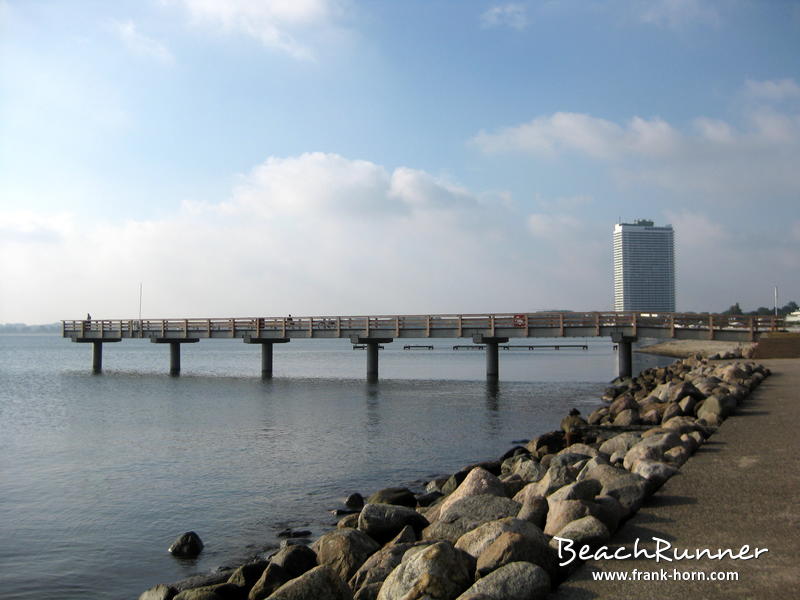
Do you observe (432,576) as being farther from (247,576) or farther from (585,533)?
(247,576)

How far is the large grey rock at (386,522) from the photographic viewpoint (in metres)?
8.36

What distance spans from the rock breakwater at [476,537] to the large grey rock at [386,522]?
1 cm

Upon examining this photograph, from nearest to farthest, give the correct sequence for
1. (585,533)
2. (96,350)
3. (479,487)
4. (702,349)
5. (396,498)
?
(585,533)
(479,487)
(396,498)
(96,350)
(702,349)

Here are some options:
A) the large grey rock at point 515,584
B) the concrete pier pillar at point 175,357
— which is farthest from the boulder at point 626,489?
the concrete pier pillar at point 175,357

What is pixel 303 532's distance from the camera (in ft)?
33.8

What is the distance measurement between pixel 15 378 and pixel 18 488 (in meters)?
41.5

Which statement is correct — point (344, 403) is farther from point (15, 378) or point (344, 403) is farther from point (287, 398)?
point (15, 378)

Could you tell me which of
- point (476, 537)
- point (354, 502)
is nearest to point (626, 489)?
point (476, 537)

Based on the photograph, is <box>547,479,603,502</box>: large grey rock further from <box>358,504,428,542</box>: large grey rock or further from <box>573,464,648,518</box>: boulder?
<box>358,504,428,542</box>: large grey rock

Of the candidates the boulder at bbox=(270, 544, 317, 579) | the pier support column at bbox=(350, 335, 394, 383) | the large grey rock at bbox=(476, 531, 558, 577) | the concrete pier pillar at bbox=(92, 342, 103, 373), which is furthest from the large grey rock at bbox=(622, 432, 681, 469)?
the concrete pier pillar at bbox=(92, 342, 103, 373)

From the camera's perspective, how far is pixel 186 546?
9.47 metres

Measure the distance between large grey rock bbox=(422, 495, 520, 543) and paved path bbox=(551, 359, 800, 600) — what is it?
1.51 metres

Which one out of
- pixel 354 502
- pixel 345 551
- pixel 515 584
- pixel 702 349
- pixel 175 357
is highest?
pixel 515 584

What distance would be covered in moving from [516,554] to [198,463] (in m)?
11.6
